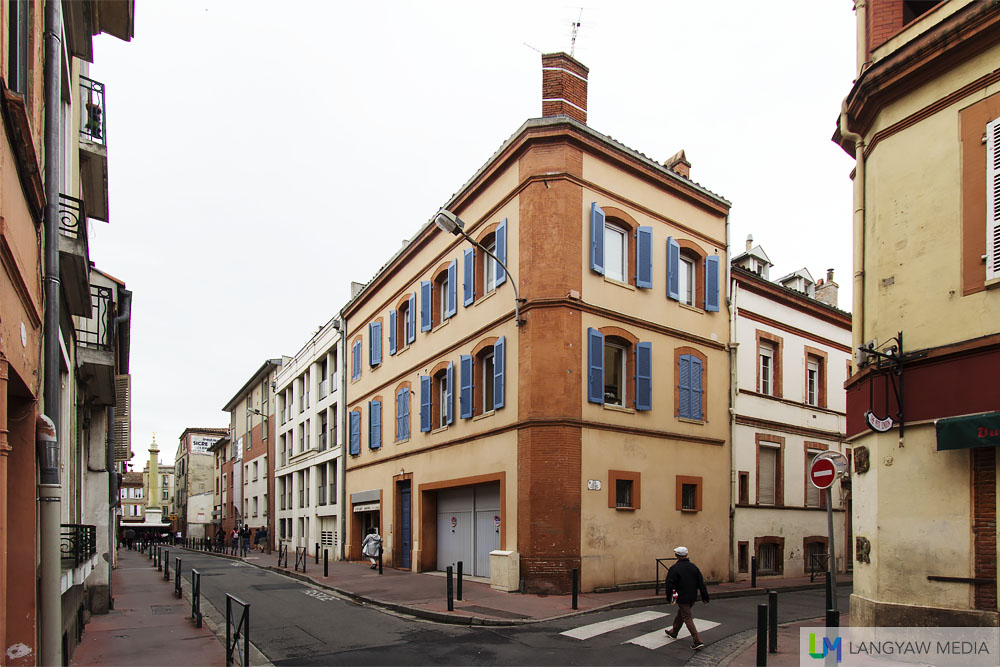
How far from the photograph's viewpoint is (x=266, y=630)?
513 inches

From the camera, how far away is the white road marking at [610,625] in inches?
472

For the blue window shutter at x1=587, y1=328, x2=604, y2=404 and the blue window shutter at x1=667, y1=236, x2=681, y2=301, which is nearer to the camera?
the blue window shutter at x1=587, y1=328, x2=604, y2=404

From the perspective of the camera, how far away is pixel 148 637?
1256cm

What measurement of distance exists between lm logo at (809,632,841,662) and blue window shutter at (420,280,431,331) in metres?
14.3

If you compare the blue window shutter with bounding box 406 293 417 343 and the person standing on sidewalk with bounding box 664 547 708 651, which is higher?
the blue window shutter with bounding box 406 293 417 343

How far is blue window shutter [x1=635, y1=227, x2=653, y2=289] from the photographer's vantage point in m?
18.8

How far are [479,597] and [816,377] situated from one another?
1416 cm

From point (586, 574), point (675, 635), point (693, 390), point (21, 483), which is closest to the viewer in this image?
point (21, 483)

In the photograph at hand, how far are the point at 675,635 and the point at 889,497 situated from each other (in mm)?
3662

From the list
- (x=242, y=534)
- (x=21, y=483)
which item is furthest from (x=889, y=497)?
(x=242, y=534)

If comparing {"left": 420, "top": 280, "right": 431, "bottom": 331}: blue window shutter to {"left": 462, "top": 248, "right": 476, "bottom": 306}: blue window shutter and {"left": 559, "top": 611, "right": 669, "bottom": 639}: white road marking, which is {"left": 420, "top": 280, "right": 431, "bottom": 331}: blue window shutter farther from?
{"left": 559, "top": 611, "right": 669, "bottom": 639}: white road marking

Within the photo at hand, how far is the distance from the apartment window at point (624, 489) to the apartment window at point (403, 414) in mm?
8399

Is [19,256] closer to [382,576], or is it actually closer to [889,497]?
[889,497]

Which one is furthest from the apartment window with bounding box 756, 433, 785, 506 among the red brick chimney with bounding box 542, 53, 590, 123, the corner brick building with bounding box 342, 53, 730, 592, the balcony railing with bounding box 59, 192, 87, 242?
the balcony railing with bounding box 59, 192, 87, 242
